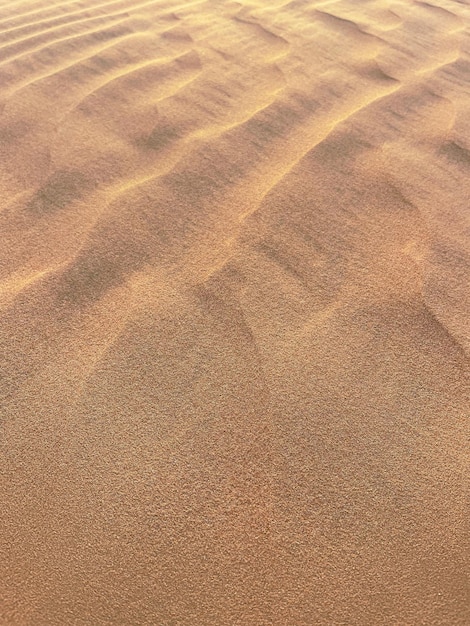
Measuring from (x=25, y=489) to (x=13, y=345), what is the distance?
0.28 meters

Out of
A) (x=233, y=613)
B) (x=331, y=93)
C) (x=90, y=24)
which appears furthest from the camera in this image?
(x=90, y=24)

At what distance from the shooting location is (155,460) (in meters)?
0.79

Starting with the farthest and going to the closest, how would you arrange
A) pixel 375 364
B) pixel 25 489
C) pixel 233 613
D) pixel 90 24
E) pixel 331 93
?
pixel 90 24 → pixel 331 93 → pixel 375 364 → pixel 25 489 → pixel 233 613

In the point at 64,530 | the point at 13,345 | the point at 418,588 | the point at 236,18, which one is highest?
the point at 236,18

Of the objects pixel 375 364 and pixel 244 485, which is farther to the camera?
pixel 375 364

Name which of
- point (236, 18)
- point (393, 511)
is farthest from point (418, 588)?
point (236, 18)

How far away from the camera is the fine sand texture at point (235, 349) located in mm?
684

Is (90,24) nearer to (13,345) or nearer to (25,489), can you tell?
(13,345)

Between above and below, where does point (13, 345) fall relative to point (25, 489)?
above

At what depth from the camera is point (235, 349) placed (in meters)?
0.93

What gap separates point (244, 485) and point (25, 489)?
0.31 meters

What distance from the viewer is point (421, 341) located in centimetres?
94

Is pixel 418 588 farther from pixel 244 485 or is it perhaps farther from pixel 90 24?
pixel 90 24

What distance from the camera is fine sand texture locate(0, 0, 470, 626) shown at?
68 centimetres
